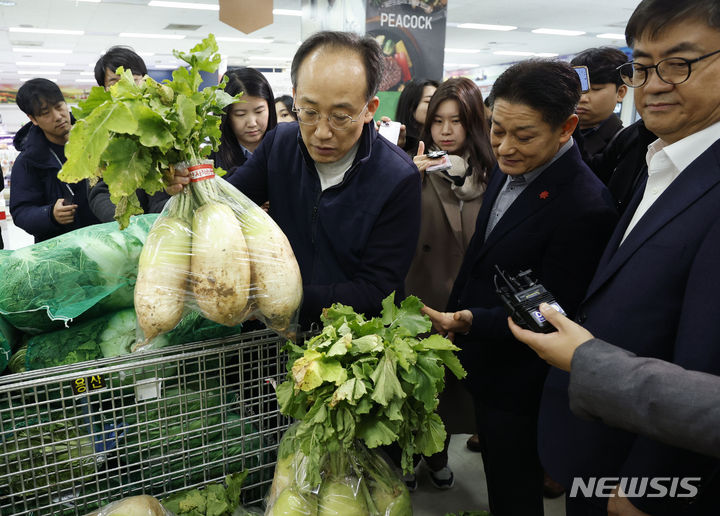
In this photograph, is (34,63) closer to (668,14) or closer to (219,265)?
(219,265)

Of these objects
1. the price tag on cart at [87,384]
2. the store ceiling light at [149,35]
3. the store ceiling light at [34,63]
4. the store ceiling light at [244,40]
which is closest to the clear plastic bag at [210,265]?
the price tag on cart at [87,384]

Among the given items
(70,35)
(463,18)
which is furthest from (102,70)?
(70,35)

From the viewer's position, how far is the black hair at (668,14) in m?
0.96

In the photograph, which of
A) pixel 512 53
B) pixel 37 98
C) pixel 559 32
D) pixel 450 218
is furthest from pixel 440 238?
pixel 512 53

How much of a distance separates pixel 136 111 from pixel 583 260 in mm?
1210

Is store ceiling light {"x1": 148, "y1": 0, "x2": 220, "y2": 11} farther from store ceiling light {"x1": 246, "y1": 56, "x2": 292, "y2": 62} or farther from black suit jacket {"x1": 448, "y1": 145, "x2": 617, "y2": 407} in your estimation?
black suit jacket {"x1": 448, "y1": 145, "x2": 617, "y2": 407}

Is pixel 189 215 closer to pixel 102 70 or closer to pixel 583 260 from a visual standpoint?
pixel 583 260

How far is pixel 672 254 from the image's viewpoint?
98 centimetres

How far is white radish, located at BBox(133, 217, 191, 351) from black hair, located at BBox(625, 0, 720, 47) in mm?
1029

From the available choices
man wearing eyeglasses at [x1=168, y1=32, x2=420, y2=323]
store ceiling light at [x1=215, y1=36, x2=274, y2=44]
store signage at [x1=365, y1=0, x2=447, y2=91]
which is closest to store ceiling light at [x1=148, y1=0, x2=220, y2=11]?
store ceiling light at [x1=215, y1=36, x2=274, y2=44]

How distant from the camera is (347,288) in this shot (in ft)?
4.70

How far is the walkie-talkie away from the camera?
3.64ft

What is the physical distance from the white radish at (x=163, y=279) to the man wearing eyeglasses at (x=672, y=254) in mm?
851

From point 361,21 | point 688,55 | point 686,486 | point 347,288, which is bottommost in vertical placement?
point 686,486
